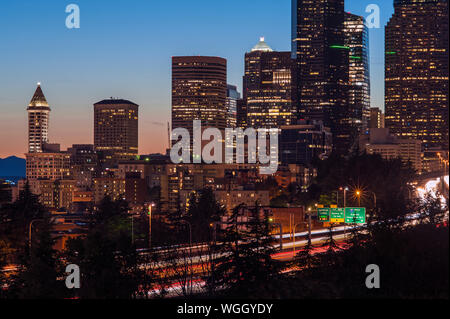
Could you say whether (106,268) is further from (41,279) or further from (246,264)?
(246,264)

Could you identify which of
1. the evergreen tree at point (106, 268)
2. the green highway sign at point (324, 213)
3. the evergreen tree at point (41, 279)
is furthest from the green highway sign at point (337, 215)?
the evergreen tree at point (41, 279)

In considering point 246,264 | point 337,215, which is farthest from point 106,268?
point 337,215

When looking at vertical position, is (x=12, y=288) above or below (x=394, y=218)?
below

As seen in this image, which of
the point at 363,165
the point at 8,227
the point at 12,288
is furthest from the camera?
the point at 363,165

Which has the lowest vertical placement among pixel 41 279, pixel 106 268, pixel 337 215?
pixel 41 279

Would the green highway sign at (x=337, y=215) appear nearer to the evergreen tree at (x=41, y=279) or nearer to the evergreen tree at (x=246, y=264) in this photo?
the evergreen tree at (x=246, y=264)

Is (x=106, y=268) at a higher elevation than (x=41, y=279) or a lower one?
higher

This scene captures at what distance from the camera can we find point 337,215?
165 feet

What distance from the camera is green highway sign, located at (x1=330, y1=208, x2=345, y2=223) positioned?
5022cm

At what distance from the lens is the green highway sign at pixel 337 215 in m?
50.2
